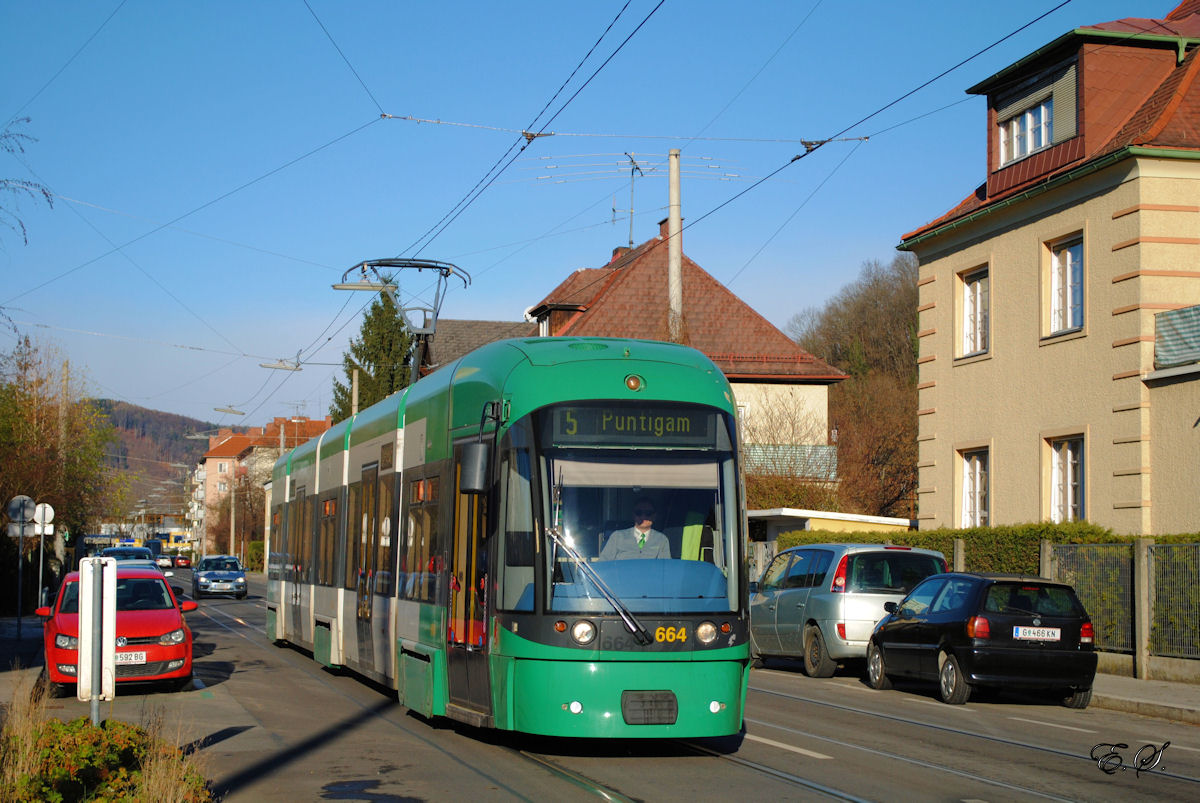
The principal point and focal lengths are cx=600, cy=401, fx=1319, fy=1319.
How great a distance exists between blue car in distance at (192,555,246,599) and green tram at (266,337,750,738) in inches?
1525

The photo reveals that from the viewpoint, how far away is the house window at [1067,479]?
23.6m

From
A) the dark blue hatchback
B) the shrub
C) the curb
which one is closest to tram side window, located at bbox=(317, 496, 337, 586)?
the dark blue hatchback

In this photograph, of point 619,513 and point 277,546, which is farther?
point 277,546

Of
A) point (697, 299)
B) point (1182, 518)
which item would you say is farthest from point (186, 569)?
point (1182, 518)

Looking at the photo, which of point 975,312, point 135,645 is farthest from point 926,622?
point 975,312

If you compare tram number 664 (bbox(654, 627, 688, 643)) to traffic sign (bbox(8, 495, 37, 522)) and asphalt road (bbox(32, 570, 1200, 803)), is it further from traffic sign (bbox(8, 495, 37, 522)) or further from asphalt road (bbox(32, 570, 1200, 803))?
traffic sign (bbox(8, 495, 37, 522))

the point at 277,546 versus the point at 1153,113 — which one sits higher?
the point at 1153,113

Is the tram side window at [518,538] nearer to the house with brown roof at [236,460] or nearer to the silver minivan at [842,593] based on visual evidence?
the silver minivan at [842,593]

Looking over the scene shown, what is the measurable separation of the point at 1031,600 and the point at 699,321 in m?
35.1

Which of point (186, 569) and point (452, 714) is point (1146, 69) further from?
point (186, 569)

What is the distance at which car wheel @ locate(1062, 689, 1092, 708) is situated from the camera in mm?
15953

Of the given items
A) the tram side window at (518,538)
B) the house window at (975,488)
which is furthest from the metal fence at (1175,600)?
the tram side window at (518,538)

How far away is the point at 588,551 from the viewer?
9.87 meters

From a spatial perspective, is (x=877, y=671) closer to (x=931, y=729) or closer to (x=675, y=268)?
(x=931, y=729)
